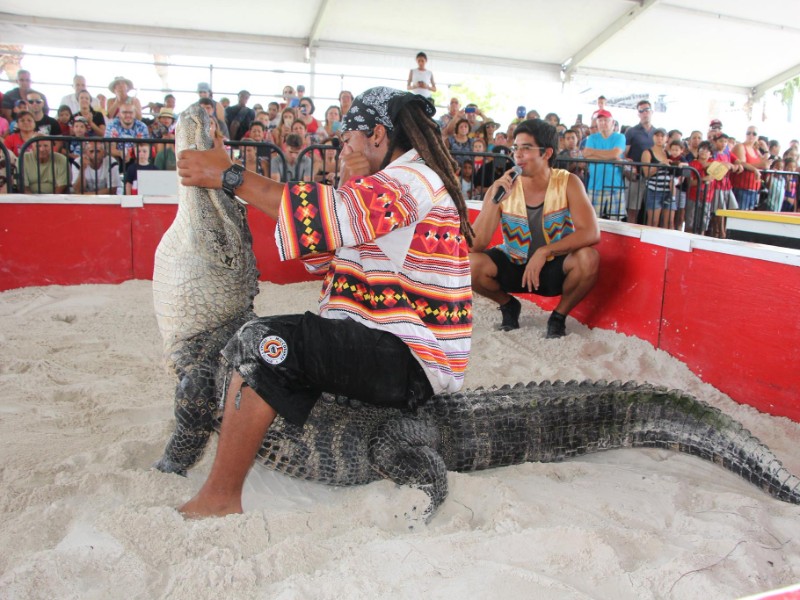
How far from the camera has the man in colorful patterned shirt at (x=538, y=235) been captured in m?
4.18

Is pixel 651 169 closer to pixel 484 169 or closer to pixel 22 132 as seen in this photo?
pixel 484 169

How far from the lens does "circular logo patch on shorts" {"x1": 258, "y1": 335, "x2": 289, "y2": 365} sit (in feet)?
6.02

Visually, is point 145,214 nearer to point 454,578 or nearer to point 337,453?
point 337,453

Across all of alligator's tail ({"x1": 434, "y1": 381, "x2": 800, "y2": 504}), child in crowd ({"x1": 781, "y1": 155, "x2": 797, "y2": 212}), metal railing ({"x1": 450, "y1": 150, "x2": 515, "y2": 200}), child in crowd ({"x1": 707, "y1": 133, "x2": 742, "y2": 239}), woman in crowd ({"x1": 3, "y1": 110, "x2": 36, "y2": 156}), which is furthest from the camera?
child in crowd ({"x1": 781, "y1": 155, "x2": 797, "y2": 212})

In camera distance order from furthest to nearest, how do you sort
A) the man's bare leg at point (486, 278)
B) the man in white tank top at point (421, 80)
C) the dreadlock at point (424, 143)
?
the man in white tank top at point (421, 80)
the man's bare leg at point (486, 278)
the dreadlock at point (424, 143)

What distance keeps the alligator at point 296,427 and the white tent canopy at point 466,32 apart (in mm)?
8181

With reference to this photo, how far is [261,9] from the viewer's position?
947 centimetres

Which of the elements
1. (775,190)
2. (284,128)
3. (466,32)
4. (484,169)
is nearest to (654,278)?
(484,169)

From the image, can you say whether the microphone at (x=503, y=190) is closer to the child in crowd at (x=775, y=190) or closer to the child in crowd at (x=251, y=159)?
the child in crowd at (x=251, y=159)

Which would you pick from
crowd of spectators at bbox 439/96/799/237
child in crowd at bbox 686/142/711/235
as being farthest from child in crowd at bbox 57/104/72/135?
child in crowd at bbox 686/142/711/235

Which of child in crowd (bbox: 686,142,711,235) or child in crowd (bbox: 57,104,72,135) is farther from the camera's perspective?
child in crowd (bbox: 686,142,711,235)

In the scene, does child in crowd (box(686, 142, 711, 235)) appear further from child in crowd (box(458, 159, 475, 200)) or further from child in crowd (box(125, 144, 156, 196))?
child in crowd (box(125, 144, 156, 196))

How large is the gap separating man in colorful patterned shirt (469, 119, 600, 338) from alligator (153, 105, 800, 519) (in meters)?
1.82

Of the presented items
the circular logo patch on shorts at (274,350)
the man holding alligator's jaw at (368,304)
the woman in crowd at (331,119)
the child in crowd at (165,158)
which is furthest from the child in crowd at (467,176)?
the circular logo patch on shorts at (274,350)
